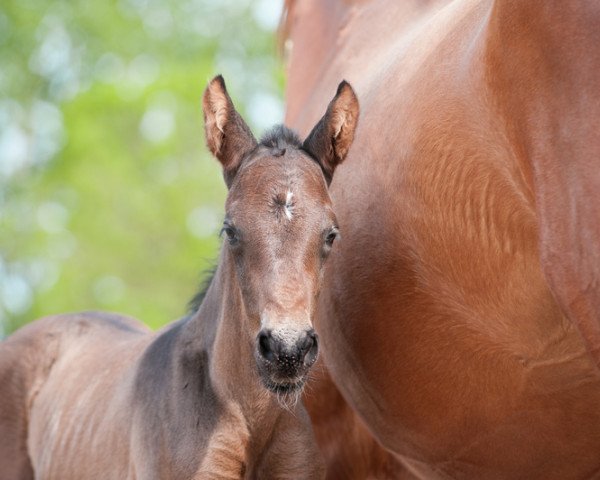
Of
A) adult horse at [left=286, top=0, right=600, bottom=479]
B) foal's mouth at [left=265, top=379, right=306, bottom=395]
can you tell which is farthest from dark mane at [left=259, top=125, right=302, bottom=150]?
foal's mouth at [left=265, top=379, right=306, bottom=395]

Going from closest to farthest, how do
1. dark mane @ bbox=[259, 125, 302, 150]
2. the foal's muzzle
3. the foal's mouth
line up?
the foal's muzzle, the foal's mouth, dark mane @ bbox=[259, 125, 302, 150]

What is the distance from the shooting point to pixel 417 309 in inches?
179

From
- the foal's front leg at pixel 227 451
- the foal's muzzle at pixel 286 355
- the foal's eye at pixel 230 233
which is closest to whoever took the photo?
the foal's muzzle at pixel 286 355

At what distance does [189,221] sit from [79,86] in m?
5.03

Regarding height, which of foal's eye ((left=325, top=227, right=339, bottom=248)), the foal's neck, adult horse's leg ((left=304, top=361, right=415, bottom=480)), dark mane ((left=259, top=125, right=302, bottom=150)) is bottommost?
adult horse's leg ((left=304, top=361, right=415, bottom=480))

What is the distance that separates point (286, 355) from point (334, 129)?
109 cm

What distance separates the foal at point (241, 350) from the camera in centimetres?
403

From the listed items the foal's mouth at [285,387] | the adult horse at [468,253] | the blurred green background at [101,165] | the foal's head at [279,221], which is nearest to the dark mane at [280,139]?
the foal's head at [279,221]

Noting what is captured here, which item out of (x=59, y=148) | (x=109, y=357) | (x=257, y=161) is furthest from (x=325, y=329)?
(x=59, y=148)

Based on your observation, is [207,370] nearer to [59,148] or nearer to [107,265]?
[107,265]

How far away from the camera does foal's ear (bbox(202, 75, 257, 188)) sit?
445 centimetres

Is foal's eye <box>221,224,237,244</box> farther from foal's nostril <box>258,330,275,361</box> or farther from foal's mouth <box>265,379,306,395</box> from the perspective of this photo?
foal's mouth <box>265,379,306,395</box>

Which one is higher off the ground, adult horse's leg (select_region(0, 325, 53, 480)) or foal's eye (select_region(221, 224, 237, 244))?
foal's eye (select_region(221, 224, 237, 244))

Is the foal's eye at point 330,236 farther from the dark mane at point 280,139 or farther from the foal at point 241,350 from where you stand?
the dark mane at point 280,139
